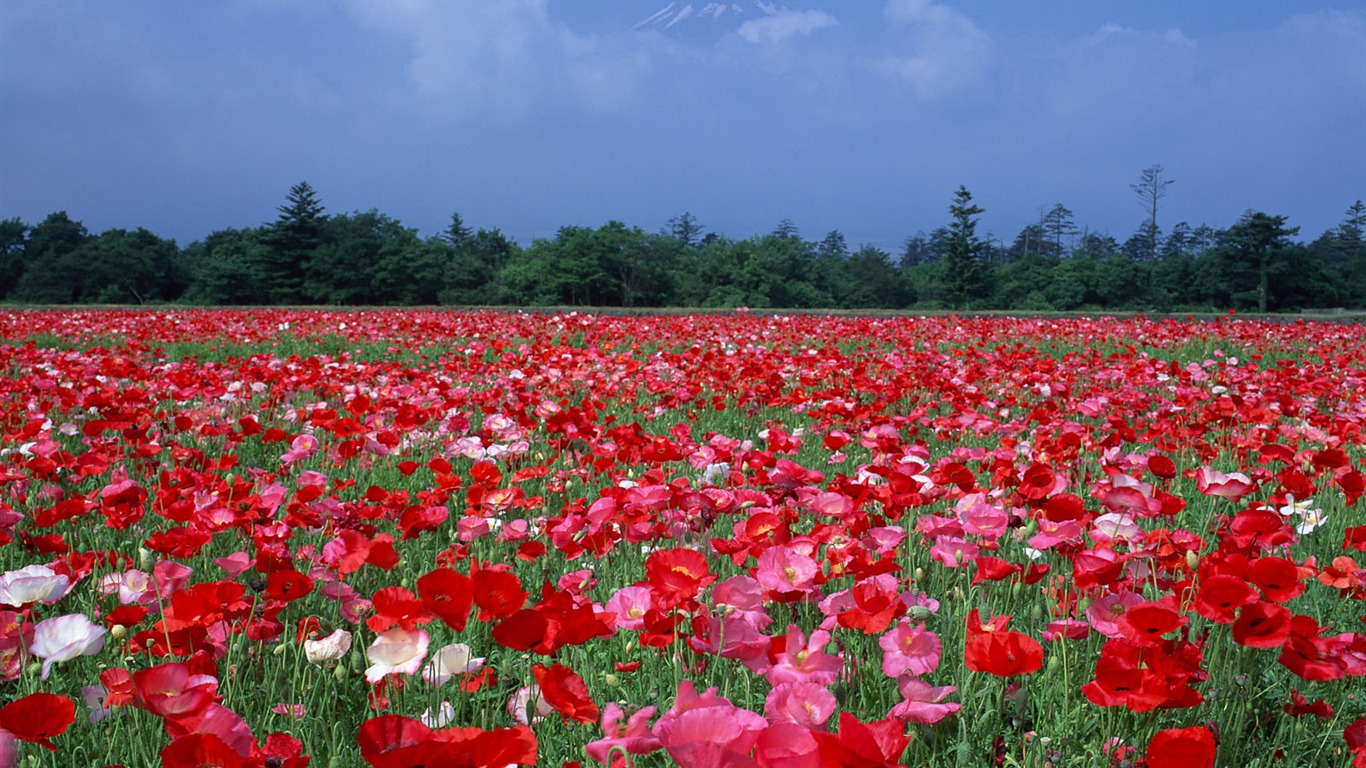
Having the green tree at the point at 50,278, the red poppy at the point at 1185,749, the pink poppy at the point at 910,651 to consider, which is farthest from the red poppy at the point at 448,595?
the green tree at the point at 50,278

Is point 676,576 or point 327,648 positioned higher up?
point 676,576

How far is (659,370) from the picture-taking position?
5953 millimetres

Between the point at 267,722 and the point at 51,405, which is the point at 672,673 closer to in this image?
the point at 267,722

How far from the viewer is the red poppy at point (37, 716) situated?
0.98m

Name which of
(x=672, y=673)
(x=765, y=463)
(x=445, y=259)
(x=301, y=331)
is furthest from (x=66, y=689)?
(x=445, y=259)

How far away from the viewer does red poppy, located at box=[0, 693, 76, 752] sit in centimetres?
98

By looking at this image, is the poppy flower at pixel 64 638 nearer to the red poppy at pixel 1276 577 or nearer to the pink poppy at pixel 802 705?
the pink poppy at pixel 802 705

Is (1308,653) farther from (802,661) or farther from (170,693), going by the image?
(170,693)

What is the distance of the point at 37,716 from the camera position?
3.28ft

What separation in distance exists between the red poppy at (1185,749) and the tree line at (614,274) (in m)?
37.2

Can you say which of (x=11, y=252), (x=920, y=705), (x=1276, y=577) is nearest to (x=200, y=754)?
(x=920, y=705)

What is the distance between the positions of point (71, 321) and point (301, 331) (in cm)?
386

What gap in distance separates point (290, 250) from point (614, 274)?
1612cm

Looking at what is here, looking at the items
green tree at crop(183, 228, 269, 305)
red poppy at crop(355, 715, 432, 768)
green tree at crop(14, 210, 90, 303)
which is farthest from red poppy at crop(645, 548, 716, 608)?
green tree at crop(14, 210, 90, 303)
